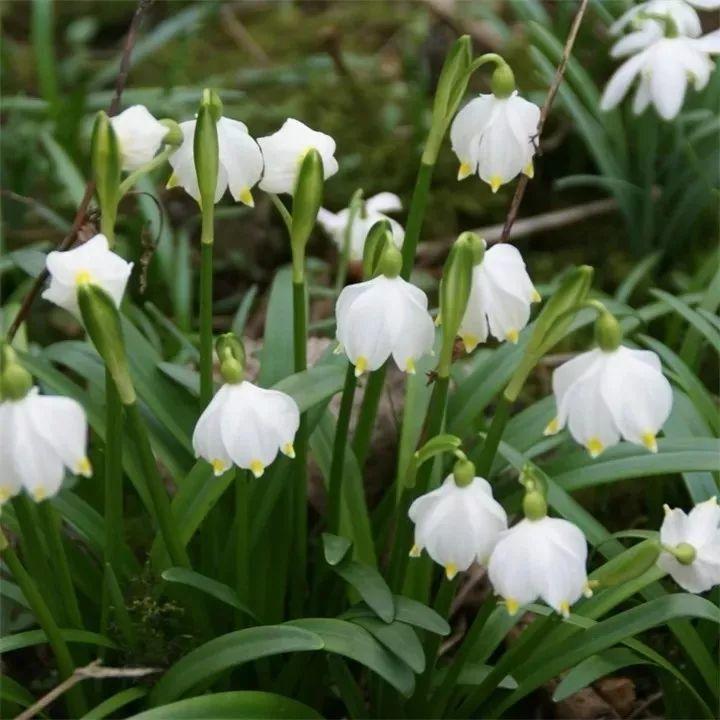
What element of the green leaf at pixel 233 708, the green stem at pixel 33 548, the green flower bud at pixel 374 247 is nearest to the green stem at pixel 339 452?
the green flower bud at pixel 374 247

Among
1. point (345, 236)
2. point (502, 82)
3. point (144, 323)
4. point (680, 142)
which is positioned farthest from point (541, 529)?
point (680, 142)

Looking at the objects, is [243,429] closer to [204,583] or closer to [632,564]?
[204,583]

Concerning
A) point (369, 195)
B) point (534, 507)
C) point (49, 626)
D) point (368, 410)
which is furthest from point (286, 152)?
point (369, 195)

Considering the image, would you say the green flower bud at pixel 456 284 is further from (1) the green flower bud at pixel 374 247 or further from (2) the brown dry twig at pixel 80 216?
(2) the brown dry twig at pixel 80 216

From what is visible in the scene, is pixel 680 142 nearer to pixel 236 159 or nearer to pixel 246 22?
pixel 236 159

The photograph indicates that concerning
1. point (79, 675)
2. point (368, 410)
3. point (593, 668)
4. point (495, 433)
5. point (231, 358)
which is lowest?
point (593, 668)

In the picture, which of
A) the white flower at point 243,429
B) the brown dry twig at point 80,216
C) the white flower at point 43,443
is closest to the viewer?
the white flower at point 43,443
